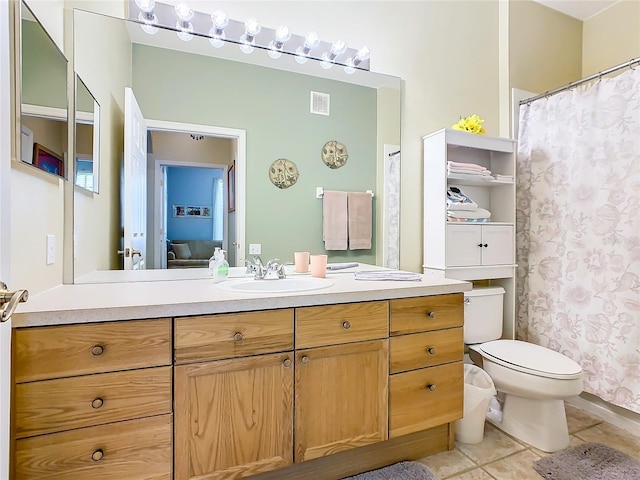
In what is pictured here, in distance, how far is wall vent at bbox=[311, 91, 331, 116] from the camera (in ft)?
6.62

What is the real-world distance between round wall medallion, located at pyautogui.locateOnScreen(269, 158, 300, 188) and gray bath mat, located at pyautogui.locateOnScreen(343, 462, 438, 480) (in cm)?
144

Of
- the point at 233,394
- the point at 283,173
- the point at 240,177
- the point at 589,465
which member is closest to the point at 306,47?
the point at 283,173

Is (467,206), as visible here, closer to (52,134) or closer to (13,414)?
(52,134)

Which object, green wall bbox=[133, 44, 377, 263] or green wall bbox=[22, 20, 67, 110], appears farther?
green wall bbox=[133, 44, 377, 263]

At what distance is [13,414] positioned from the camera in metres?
1.01

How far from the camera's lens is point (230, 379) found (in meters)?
1.25

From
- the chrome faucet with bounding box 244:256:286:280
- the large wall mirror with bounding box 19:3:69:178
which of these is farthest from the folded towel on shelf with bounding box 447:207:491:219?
the large wall mirror with bounding box 19:3:69:178

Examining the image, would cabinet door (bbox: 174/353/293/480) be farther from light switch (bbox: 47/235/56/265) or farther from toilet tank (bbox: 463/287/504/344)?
toilet tank (bbox: 463/287/504/344)

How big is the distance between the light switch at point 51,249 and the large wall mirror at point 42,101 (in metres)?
0.24

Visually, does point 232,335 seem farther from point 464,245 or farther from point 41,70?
point 464,245

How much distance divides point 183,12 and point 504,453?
2665mm

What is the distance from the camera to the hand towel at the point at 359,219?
82.8 inches

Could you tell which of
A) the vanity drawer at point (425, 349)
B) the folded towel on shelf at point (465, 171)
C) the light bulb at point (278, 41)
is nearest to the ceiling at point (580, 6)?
the folded towel on shelf at point (465, 171)

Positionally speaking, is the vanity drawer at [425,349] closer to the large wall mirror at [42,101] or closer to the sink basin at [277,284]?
the sink basin at [277,284]
